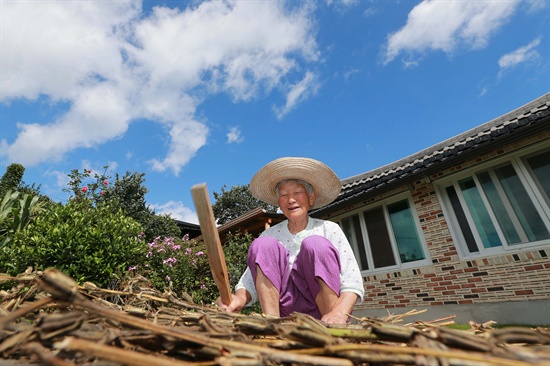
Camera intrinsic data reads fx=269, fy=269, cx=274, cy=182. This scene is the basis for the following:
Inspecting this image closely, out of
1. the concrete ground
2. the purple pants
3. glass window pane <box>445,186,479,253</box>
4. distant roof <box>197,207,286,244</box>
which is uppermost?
distant roof <box>197,207,286,244</box>

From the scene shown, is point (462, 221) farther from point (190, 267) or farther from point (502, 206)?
point (190, 267)

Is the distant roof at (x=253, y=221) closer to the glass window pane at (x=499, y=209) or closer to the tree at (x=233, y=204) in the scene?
the glass window pane at (x=499, y=209)

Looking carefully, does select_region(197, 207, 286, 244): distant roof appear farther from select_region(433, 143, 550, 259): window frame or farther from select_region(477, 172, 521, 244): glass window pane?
select_region(477, 172, 521, 244): glass window pane

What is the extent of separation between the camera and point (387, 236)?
7367 mm

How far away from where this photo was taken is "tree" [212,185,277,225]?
85.7 feet

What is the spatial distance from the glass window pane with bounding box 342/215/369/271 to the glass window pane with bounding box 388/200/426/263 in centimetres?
106

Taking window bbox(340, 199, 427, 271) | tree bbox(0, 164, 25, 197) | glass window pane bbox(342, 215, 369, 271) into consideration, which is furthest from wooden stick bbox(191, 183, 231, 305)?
tree bbox(0, 164, 25, 197)

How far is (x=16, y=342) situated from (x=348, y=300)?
1.34m

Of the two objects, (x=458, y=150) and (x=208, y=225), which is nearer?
(x=208, y=225)

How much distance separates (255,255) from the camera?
1.70 m

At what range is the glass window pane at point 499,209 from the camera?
544cm

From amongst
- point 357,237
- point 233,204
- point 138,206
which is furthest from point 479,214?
point 233,204

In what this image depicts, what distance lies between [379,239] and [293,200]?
613 centimetres

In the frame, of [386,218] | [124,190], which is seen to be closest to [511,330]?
[386,218]
